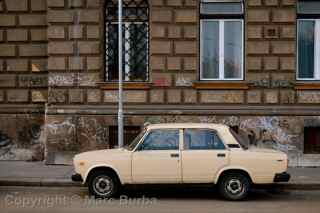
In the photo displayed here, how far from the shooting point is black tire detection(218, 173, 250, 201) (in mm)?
11125

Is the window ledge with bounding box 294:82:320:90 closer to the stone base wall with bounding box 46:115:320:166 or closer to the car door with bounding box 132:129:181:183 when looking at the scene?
the stone base wall with bounding box 46:115:320:166

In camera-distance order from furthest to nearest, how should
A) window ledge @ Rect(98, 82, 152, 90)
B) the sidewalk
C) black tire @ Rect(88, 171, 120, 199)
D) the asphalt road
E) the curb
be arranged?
window ledge @ Rect(98, 82, 152, 90)
the curb
the sidewalk
black tire @ Rect(88, 171, 120, 199)
the asphalt road

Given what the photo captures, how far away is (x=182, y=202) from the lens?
11117 millimetres

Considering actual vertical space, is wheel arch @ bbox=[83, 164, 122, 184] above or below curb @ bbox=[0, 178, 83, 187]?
above

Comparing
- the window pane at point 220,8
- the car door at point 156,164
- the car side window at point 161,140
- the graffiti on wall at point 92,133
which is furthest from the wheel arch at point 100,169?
the window pane at point 220,8

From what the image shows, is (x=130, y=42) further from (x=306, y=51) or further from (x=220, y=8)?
(x=306, y=51)

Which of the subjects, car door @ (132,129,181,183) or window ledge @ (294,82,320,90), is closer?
car door @ (132,129,181,183)

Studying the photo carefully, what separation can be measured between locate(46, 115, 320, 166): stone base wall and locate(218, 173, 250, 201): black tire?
403 cm

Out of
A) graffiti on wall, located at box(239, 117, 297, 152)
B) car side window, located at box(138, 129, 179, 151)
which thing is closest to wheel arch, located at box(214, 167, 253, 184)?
car side window, located at box(138, 129, 179, 151)

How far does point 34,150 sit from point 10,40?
117 inches

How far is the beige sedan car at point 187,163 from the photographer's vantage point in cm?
1106

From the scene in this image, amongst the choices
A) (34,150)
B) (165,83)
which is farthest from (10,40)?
(165,83)

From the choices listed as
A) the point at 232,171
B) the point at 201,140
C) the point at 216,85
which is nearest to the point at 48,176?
the point at 201,140

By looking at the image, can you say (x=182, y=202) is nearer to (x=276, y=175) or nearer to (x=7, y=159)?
(x=276, y=175)
